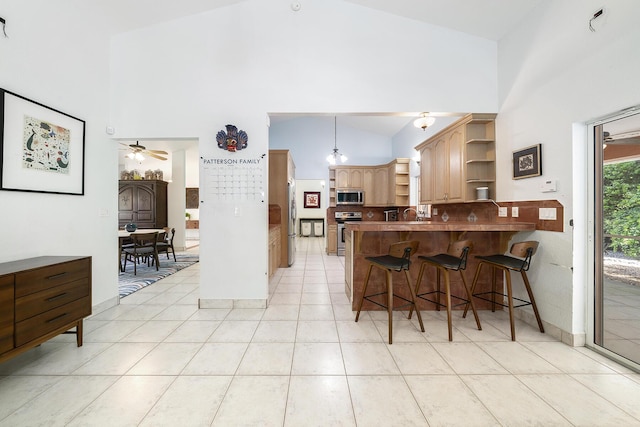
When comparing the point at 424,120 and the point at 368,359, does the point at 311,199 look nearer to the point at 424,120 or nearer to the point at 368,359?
the point at 424,120

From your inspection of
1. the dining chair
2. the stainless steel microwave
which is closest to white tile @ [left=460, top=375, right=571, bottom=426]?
the stainless steel microwave

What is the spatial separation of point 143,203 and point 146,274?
355 cm

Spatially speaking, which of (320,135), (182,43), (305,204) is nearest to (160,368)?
(182,43)

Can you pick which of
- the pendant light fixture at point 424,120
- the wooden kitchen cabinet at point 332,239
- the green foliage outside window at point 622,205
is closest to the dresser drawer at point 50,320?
the pendant light fixture at point 424,120

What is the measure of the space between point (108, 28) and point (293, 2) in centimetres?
213

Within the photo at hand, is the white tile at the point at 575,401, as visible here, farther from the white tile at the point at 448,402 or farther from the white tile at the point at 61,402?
the white tile at the point at 61,402

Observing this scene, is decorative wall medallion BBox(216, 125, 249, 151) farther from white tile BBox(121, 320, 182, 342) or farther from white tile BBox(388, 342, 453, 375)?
white tile BBox(388, 342, 453, 375)

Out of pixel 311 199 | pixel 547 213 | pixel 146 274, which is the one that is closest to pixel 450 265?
pixel 547 213

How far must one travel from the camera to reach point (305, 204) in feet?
34.7

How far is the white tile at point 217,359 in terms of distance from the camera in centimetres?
187

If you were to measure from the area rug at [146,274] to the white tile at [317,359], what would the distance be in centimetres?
289

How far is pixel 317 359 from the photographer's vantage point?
2.02 m

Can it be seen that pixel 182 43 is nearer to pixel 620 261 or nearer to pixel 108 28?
Answer: pixel 108 28

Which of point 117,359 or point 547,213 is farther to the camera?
point 547,213
